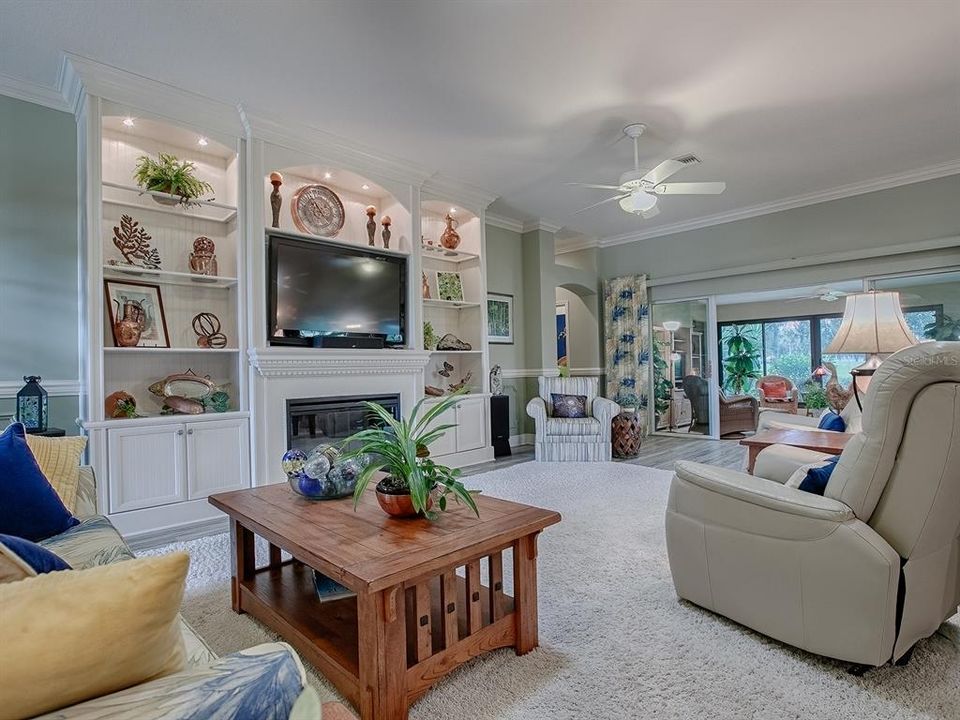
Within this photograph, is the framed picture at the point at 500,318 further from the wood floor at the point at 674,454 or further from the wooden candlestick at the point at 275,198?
the wooden candlestick at the point at 275,198

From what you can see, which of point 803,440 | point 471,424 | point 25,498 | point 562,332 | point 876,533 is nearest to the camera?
point 876,533

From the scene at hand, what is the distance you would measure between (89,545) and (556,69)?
3.34 meters

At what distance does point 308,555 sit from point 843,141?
5.12m

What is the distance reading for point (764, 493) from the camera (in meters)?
1.75

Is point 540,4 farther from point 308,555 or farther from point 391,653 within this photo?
point 391,653

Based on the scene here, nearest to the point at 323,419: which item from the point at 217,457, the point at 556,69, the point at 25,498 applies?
the point at 217,457

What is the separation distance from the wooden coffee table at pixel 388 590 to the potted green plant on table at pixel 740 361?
5.72 metres

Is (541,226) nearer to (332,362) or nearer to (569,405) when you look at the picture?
(569,405)

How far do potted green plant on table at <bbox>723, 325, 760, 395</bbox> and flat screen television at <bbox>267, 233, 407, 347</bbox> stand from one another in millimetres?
4468

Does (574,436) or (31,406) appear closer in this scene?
(31,406)

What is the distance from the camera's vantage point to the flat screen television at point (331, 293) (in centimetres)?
397

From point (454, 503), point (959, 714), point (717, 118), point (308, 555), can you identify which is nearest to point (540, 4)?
point (717, 118)

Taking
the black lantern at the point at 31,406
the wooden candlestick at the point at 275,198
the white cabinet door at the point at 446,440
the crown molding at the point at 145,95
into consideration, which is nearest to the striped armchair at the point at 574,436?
the white cabinet door at the point at 446,440

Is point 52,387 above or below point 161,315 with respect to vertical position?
below
